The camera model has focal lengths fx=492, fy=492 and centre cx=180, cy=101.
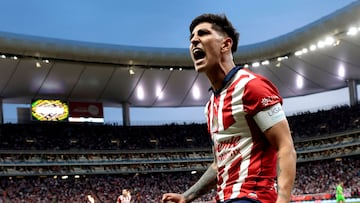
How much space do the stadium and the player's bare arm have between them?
38.8 metres

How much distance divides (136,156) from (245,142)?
Answer: 54.1 meters

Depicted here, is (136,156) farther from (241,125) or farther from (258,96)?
(258,96)

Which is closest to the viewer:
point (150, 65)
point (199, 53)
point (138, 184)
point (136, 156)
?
point (199, 53)

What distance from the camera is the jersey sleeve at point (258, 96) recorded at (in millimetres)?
2992


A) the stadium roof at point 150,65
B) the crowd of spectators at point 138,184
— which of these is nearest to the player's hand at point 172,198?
the stadium roof at point 150,65

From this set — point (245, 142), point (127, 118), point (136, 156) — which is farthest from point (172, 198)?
point (127, 118)

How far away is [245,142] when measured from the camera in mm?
3162

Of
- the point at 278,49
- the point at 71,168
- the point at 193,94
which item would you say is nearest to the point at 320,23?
the point at 278,49

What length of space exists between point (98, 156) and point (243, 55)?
1954 centimetres

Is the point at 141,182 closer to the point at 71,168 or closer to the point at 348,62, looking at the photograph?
the point at 71,168

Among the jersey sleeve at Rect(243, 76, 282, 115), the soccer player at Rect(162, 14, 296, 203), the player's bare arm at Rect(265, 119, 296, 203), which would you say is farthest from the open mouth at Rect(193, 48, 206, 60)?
the player's bare arm at Rect(265, 119, 296, 203)

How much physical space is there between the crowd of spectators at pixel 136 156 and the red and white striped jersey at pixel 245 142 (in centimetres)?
4300

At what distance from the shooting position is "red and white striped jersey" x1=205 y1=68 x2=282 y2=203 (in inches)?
120

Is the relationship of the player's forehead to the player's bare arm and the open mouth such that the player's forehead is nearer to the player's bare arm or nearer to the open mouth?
the open mouth
